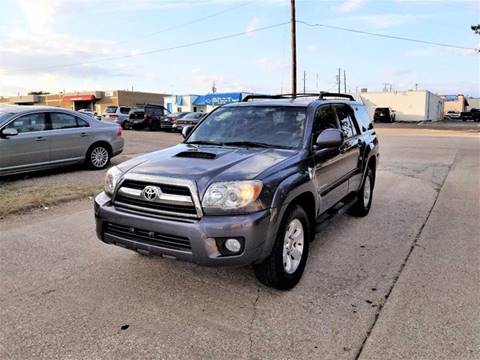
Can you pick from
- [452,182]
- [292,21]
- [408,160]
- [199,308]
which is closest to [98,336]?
[199,308]

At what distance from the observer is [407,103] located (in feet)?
192

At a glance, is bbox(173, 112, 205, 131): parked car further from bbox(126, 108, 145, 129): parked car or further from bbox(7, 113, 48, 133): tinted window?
bbox(7, 113, 48, 133): tinted window

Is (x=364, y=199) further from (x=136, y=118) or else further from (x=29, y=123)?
(x=136, y=118)

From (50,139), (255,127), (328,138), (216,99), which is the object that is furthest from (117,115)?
(328,138)

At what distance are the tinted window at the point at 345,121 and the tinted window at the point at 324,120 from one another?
22 cm

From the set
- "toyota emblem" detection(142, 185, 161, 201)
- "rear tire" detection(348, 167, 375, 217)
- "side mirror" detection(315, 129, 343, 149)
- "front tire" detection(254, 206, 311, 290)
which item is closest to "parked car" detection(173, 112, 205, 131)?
"rear tire" detection(348, 167, 375, 217)

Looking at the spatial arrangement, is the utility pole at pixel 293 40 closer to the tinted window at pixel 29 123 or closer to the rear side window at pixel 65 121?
the rear side window at pixel 65 121

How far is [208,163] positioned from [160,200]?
56 cm

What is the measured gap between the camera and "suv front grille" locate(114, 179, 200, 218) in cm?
357

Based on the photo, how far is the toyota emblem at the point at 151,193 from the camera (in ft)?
12.0

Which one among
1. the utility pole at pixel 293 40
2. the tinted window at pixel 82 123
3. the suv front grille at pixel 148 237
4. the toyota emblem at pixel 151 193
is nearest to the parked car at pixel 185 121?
the utility pole at pixel 293 40

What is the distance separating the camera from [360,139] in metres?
6.30

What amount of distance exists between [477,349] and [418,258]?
1.87m

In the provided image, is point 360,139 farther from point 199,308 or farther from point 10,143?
point 10,143
